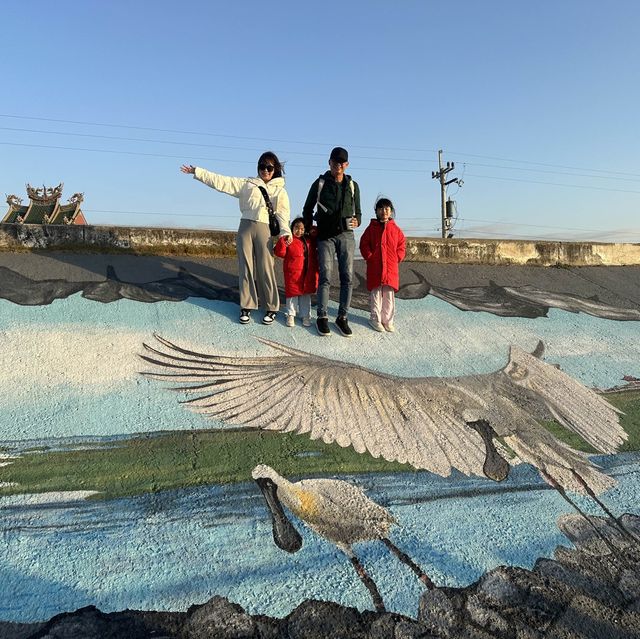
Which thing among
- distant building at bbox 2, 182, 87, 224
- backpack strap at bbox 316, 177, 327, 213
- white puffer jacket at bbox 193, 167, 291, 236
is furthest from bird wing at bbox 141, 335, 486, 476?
distant building at bbox 2, 182, 87, 224

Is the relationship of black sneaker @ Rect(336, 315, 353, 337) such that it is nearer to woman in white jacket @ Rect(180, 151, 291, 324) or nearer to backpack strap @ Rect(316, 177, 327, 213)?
woman in white jacket @ Rect(180, 151, 291, 324)

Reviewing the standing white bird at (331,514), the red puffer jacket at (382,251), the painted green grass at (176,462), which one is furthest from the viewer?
the red puffer jacket at (382,251)

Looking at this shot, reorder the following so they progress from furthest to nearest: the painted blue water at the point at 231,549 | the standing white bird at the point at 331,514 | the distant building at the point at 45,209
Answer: the distant building at the point at 45,209, the standing white bird at the point at 331,514, the painted blue water at the point at 231,549

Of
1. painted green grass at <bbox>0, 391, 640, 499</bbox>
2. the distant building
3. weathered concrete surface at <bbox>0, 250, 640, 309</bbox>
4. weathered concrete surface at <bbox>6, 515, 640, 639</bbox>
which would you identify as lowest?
weathered concrete surface at <bbox>6, 515, 640, 639</bbox>

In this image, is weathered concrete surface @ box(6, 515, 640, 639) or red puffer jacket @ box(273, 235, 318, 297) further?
red puffer jacket @ box(273, 235, 318, 297)

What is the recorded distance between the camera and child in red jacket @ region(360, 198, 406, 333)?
488 centimetres

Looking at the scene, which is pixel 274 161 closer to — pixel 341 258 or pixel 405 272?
pixel 341 258

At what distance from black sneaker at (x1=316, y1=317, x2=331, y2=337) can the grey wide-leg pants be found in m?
0.39

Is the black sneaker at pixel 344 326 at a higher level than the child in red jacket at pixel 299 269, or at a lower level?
lower

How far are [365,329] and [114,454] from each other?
8.43ft

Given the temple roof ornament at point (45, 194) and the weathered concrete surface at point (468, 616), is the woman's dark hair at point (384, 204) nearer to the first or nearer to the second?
the weathered concrete surface at point (468, 616)

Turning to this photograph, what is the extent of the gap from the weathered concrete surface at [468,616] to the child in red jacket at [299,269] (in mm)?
2854

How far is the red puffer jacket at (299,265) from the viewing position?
4.77 metres

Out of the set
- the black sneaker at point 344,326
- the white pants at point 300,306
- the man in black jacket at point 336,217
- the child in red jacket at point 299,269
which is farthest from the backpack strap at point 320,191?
the black sneaker at point 344,326
